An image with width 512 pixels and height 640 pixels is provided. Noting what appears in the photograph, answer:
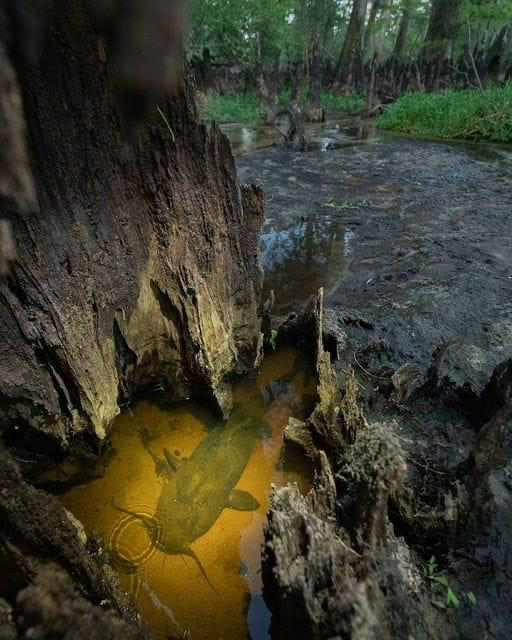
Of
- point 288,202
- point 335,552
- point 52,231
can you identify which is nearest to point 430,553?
point 335,552

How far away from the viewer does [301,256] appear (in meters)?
4.46

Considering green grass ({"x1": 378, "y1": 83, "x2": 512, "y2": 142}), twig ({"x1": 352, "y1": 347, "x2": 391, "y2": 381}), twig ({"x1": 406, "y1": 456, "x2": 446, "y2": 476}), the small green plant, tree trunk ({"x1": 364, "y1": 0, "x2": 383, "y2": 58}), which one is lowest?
the small green plant

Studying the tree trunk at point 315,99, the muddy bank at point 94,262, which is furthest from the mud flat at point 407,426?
the tree trunk at point 315,99

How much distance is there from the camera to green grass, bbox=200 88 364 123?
14.6m

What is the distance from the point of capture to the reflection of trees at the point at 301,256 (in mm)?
3832

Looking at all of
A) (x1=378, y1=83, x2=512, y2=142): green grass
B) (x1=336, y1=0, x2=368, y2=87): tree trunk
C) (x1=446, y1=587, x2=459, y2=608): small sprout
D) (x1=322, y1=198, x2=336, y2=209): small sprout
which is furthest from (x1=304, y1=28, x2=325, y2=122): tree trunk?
(x1=446, y1=587, x2=459, y2=608): small sprout

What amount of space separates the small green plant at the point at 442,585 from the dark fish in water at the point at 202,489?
2.61ft

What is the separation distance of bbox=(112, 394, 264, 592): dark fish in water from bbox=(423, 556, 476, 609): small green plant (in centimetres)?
80

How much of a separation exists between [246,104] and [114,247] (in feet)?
56.4

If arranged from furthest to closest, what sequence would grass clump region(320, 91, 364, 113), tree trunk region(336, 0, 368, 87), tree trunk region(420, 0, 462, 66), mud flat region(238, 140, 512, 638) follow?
tree trunk region(336, 0, 368, 87) → grass clump region(320, 91, 364, 113) → tree trunk region(420, 0, 462, 66) → mud flat region(238, 140, 512, 638)

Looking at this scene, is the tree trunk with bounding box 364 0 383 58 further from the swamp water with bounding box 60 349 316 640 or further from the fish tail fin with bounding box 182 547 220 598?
the fish tail fin with bounding box 182 547 220 598

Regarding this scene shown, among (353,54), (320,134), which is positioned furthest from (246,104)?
(320,134)

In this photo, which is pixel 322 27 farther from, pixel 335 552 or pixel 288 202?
pixel 335 552

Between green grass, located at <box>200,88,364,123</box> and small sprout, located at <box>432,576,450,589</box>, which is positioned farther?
green grass, located at <box>200,88,364,123</box>
